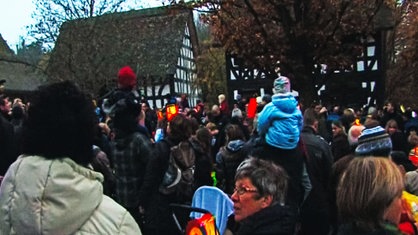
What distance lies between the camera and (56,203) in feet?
7.86

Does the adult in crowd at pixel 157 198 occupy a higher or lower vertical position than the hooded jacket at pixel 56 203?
lower

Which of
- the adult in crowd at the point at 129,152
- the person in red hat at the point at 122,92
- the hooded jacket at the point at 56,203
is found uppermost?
the person in red hat at the point at 122,92

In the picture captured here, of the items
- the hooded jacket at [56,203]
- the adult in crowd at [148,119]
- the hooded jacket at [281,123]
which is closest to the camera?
the hooded jacket at [56,203]

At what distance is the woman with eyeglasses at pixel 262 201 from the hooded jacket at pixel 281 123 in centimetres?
147

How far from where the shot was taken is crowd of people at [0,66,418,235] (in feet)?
7.99

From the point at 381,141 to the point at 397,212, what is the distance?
2.22 metres

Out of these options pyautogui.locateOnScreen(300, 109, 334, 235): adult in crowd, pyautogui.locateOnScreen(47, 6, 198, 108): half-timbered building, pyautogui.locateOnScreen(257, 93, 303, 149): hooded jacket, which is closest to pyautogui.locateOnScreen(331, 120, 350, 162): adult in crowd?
pyautogui.locateOnScreen(300, 109, 334, 235): adult in crowd

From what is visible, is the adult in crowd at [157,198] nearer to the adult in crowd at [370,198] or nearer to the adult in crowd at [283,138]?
the adult in crowd at [283,138]

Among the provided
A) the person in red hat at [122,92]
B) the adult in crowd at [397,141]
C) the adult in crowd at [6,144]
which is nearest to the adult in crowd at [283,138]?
the person in red hat at [122,92]

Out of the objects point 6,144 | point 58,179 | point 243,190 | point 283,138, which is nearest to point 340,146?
point 283,138

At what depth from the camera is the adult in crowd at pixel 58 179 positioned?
2400 mm

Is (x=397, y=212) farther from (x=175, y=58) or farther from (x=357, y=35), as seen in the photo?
(x=175, y=58)

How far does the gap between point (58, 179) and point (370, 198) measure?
1302mm

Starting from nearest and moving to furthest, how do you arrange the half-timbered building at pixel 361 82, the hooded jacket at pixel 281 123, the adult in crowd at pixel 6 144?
1. the hooded jacket at pixel 281 123
2. the adult in crowd at pixel 6 144
3. the half-timbered building at pixel 361 82
